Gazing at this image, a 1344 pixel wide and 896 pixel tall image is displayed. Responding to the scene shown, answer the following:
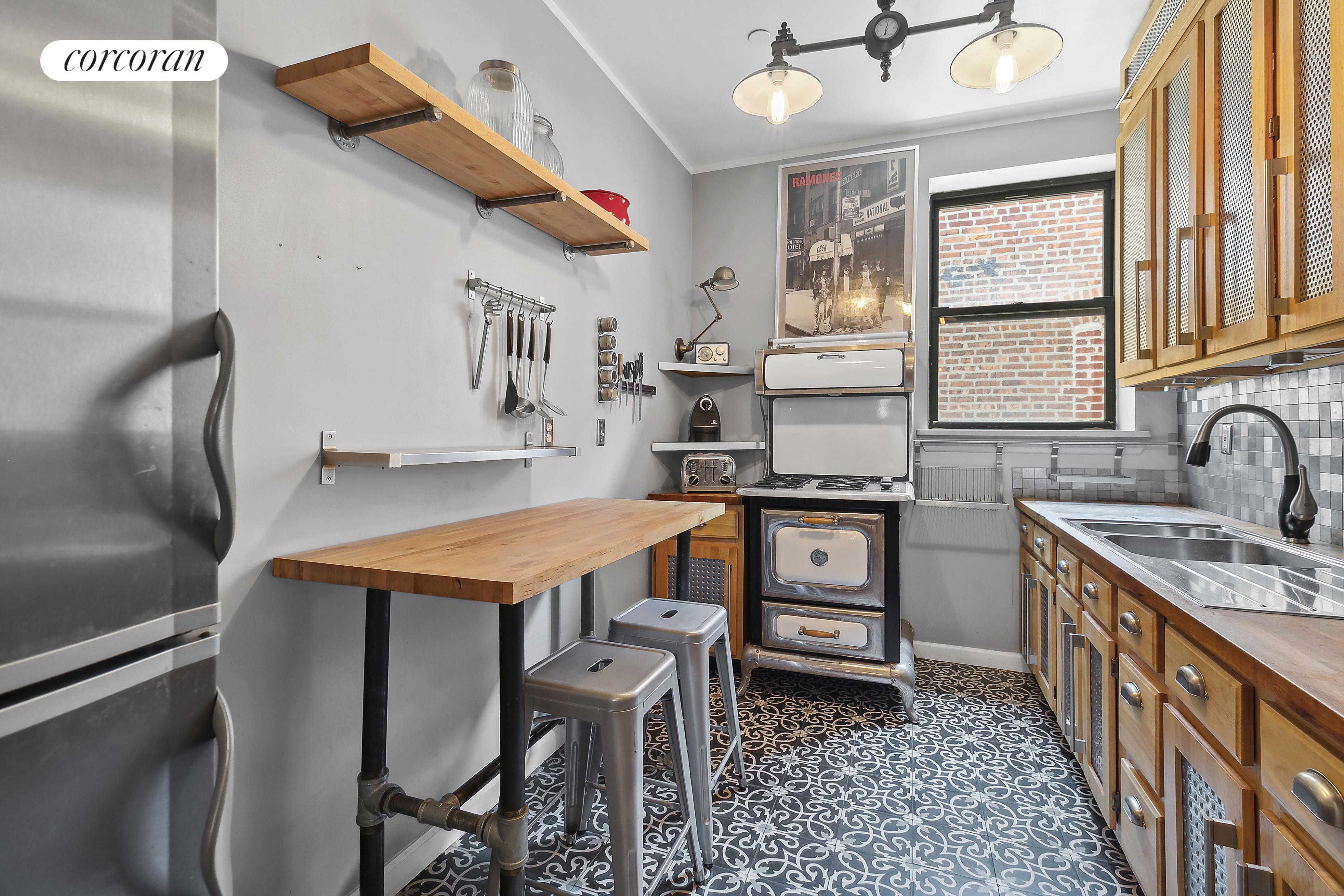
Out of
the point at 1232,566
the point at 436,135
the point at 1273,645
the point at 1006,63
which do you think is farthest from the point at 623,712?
the point at 1006,63

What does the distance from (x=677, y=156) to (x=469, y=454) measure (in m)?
2.70

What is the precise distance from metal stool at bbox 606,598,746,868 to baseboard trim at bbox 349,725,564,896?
56 centimetres

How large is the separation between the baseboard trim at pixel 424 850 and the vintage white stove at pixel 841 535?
1273mm

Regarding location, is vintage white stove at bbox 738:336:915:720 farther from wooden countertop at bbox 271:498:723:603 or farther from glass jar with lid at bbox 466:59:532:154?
glass jar with lid at bbox 466:59:532:154

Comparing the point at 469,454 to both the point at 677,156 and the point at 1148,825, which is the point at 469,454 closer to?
the point at 1148,825

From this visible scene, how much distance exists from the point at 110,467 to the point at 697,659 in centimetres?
149

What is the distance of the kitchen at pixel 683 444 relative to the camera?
65 cm

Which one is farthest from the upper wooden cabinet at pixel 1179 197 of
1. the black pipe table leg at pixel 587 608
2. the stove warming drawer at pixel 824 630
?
the black pipe table leg at pixel 587 608

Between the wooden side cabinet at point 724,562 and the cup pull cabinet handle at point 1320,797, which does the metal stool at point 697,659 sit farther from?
the cup pull cabinet handle at point 1320,797

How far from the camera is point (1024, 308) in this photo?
3277 millimetres

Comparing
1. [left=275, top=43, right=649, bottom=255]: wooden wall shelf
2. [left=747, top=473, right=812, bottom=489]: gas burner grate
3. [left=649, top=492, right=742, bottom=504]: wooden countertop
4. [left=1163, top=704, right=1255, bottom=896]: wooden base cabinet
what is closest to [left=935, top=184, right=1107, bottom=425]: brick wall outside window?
[left=747, top=473, right=812, bottom=489]: gas burner grate

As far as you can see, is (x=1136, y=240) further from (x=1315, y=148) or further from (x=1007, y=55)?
(x=1315, y=148)

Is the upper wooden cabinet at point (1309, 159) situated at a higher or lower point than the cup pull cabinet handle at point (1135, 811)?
higher

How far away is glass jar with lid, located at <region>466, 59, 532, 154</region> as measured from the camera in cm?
167
